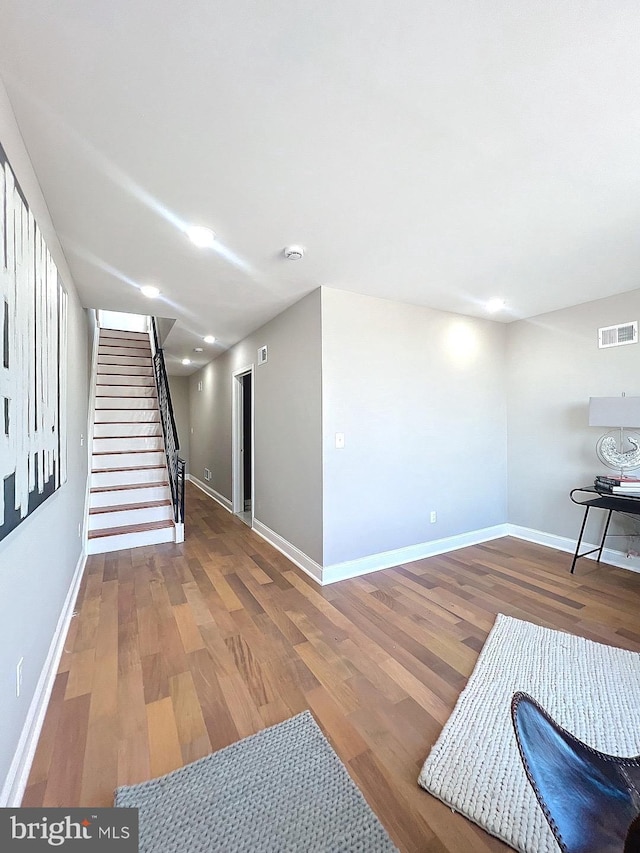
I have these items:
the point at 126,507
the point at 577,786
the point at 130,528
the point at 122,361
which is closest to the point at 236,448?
the point at 126,507

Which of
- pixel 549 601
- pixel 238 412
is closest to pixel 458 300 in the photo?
pixel 549 601

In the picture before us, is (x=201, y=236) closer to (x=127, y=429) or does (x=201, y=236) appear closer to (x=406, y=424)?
(x=406, y=424)

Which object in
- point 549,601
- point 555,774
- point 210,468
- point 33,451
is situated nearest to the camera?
point 555,774

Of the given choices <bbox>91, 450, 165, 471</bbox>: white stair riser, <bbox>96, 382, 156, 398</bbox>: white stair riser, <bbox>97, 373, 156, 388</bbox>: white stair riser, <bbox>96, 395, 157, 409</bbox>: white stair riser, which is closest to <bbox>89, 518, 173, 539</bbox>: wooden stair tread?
<bbox>91, 450, 165, 471</bbox>: white stair riser

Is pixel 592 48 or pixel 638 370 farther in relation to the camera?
pixel 638 370

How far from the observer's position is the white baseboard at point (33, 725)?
4.13 ft

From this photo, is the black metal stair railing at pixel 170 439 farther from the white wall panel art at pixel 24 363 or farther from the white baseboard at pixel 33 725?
the white wall panel art at pixel 24 363

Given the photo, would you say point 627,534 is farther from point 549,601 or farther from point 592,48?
point 592,48

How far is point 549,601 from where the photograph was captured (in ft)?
9.11

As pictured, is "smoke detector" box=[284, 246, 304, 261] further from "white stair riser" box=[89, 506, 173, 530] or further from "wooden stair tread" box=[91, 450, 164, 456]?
"wooden stair tread" box=[91, 450, 164, 456]

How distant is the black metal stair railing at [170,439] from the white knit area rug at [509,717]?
3479mm

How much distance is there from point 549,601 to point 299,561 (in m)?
2.13

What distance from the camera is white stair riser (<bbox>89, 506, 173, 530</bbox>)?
402cm

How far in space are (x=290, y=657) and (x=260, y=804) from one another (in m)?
0.81
